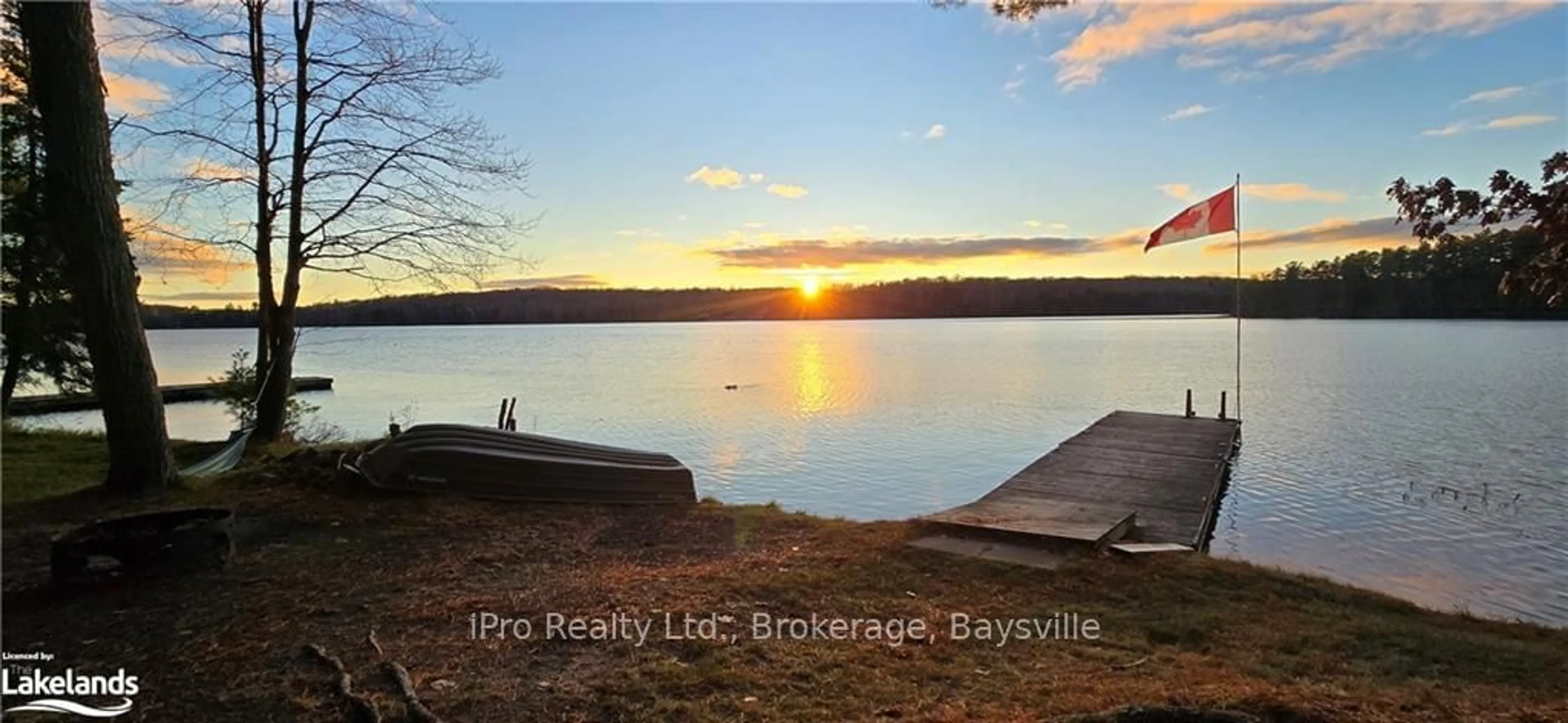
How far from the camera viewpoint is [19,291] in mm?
14078

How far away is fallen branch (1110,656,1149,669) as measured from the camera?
11.3 ft

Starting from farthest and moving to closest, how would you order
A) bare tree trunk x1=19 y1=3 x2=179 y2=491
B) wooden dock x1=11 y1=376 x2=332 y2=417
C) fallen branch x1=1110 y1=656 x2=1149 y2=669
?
wooden dock x1=11 y1=376 x2=332 y2=417 → bare tree trunk x1=19 y1=3 x2=179 y2=491 → fallen branch x1=1110 y1=656 x2=1149 y2=669

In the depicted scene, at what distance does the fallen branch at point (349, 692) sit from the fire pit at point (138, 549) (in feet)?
4.76

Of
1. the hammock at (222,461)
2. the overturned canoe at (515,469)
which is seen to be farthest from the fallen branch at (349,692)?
the hammock at (222,461)

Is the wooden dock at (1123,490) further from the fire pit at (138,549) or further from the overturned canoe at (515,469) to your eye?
the fire pit at (138,549)

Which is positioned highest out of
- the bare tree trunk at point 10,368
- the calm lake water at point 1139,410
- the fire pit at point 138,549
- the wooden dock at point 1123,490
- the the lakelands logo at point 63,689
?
the bare tree trunk at point 10,368

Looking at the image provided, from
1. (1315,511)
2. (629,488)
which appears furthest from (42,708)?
(1315,511)

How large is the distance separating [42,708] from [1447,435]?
63.7ft

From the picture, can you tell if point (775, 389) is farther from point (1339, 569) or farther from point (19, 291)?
point (1339, 569)

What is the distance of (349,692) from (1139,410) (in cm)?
2069

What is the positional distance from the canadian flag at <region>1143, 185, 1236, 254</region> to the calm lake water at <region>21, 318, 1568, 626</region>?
4.08 metres

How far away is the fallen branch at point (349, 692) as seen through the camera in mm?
2639

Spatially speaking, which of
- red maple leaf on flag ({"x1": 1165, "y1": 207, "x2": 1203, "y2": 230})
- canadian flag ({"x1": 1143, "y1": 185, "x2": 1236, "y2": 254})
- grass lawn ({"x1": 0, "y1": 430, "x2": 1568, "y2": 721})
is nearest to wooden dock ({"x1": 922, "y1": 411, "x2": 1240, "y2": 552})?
grass lawn ({"x1": 0, "y1": 430, "x2": 1568, "y2": 721})

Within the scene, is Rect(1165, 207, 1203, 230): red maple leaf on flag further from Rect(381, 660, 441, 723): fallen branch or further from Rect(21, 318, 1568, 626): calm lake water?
Rect(381, 660, 441, 723): fallen branch
